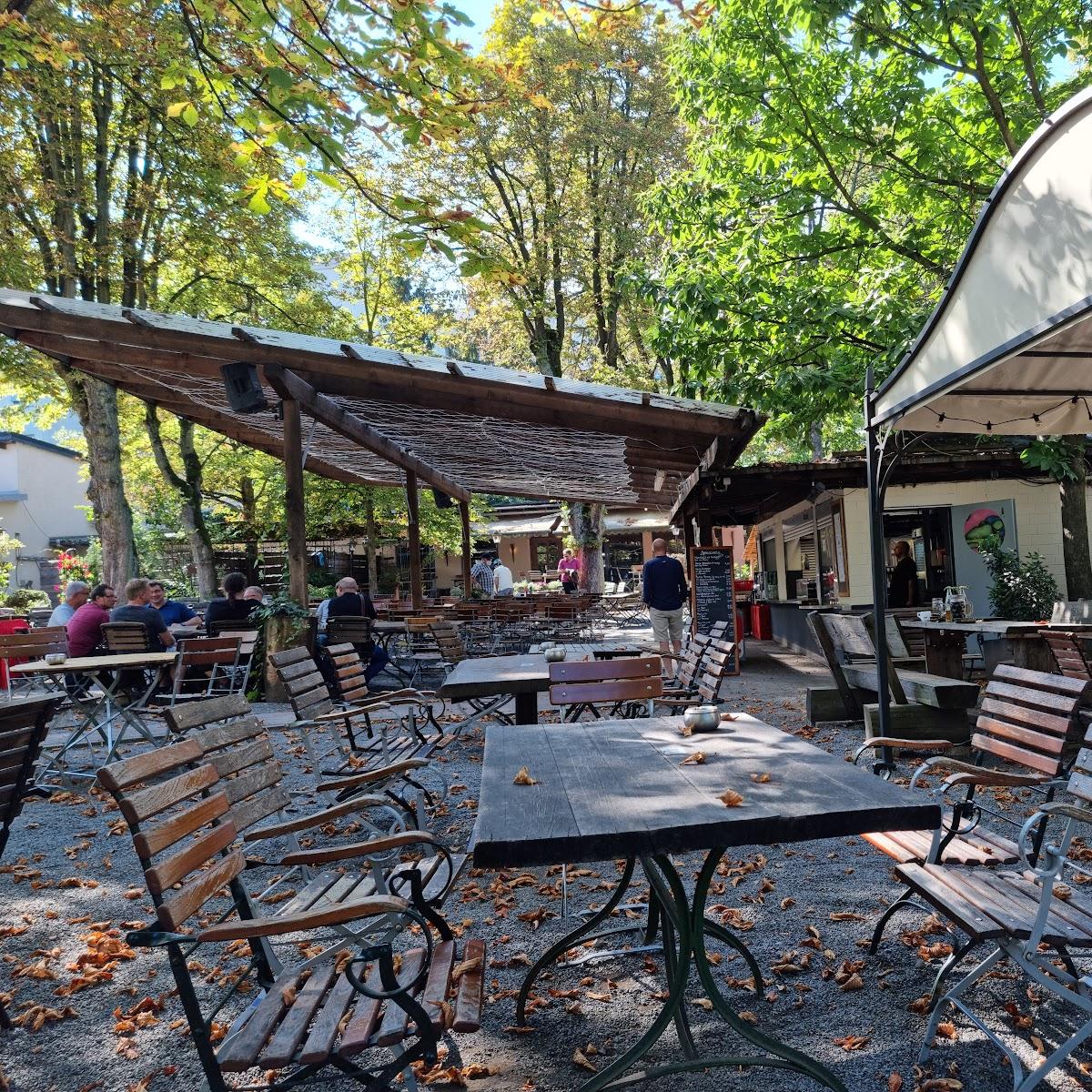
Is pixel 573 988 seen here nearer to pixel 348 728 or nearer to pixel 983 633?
pixel 348 728

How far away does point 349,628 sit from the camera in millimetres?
8719

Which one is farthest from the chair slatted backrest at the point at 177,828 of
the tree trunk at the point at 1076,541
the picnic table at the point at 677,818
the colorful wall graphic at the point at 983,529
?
the colorful wall graphic at the point at 983,529

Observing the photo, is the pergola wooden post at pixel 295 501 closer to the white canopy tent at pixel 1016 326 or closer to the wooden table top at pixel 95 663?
the wooden table top at pixel 95 663

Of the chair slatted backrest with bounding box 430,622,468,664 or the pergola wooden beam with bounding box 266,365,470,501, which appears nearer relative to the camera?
the chair slatted backrest with bounding box 430,622,468,664

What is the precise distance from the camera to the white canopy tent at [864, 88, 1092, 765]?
126 inches

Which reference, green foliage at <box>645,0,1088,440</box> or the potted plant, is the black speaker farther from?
green foliage at <box>645,0,1088,440</box>

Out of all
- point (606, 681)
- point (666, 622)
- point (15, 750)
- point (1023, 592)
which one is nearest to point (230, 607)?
point (666, 622)

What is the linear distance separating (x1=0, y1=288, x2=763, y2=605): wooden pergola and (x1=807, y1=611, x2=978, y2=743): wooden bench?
2660 millimetres

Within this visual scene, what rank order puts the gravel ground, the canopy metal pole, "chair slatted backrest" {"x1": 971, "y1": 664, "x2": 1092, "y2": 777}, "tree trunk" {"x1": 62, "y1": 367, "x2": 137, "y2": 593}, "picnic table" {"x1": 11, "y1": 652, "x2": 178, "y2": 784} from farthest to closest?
1. "tree trunk" {"x1": 62, "y1": 367, "x2": 137, "y2": 593}
2. "picnic table" {"x1": 11, "y1": 652, "x2": 178, "y2": 784}
3. the canopy metal pole
4. "chair slatted backrest" {"x1": 971, "y1": 664, "x2": 1092, "y2": 777}
5. the gravel ground

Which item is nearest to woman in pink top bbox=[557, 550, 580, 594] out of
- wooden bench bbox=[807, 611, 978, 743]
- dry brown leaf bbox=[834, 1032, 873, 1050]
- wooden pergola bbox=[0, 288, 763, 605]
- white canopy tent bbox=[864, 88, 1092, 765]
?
wooden pergola bbox=[0, 288, 763, 605]

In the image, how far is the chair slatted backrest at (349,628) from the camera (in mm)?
8641

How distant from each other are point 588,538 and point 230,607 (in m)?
12.9

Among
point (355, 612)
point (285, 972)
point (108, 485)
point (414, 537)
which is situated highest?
point (108, 485)

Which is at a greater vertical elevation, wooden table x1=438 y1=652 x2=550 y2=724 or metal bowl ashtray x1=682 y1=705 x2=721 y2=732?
metal bowl ashtray x1=682 y1=705 x2=721 y2=732
